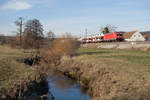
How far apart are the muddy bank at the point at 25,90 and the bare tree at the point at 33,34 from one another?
3075 cm

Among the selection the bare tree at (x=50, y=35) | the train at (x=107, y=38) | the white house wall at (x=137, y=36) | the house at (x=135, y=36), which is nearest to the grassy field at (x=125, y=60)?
the bare tree at (x=50, y=35)

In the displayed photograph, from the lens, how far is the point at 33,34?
43.1 m

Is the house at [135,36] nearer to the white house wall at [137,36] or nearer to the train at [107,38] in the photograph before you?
the white house wall at [137,36]

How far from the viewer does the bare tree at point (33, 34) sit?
42062 mm

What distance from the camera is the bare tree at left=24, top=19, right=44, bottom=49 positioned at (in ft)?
138

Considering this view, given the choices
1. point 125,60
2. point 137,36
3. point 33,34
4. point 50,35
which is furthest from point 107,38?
point 125,60

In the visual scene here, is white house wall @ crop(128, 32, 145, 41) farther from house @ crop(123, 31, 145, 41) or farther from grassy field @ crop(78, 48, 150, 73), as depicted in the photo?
grassy field @ crop(78, 48, 150, 73)

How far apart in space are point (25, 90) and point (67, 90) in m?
6.20

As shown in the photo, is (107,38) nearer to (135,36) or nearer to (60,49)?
(135,36)

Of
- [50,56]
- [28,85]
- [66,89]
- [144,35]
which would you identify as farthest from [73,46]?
[144,35]

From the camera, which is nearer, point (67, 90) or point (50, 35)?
point (67, 90)

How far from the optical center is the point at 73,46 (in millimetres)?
32844

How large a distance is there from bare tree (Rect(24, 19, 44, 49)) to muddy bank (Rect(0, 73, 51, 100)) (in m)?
30.8

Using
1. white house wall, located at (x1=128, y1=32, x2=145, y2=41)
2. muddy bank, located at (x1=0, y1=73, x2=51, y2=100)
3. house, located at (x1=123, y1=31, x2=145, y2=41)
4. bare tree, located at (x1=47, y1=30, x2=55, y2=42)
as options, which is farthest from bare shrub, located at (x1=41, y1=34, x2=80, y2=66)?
white house wall, located at (x1=128, y1=32, x2=145, y2=41)
